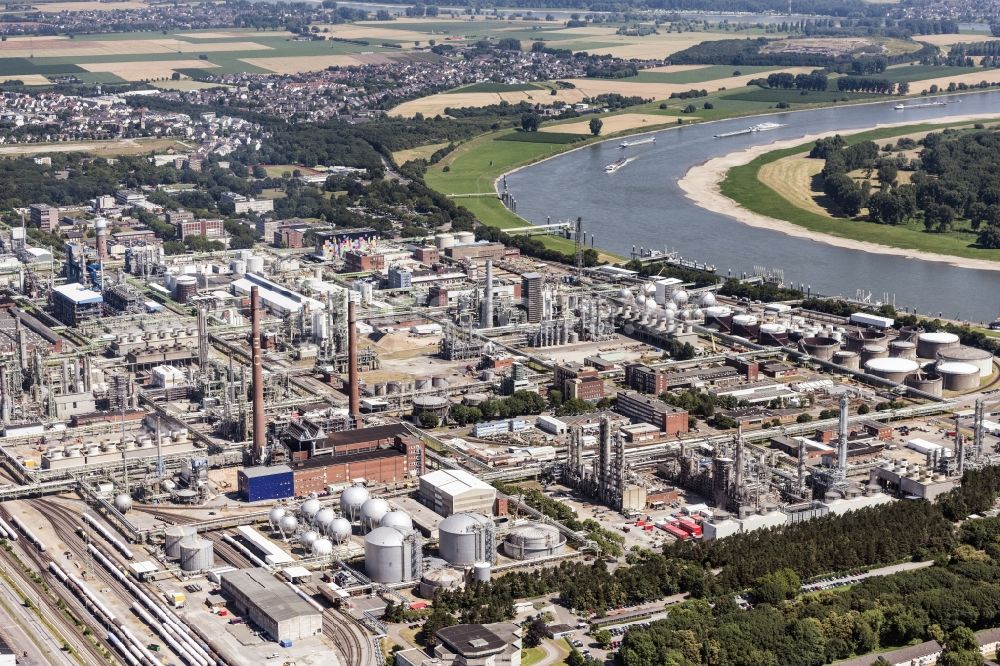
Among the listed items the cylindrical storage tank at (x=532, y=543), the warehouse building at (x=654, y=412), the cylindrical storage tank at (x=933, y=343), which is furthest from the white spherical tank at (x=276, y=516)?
the cylindrical storage tank at (x=933, y=343)

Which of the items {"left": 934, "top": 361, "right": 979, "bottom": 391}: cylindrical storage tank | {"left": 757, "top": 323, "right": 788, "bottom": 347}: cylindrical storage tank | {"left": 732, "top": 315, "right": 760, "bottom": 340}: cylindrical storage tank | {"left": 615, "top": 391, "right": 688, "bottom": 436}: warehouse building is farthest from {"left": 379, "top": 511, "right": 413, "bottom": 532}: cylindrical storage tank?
{"left": 732, "top": 315, "right": 760, "bottom": 340}: cylindrical storage tank

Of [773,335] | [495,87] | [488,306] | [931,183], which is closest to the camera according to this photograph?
[773,335]

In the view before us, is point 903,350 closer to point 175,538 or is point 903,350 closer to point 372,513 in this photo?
point 372,513

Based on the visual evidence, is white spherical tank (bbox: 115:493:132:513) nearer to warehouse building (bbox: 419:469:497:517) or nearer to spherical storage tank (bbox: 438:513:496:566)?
warehouse building (bbox: 419:469:497:517)

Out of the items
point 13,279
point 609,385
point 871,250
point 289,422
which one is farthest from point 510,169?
point 289,422

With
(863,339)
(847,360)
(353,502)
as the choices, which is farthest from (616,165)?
(353,502)

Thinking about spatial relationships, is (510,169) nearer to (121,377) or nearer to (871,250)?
(871,250)
